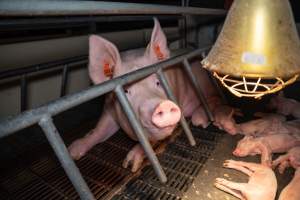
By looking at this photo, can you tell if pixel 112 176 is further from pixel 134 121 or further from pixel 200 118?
pixel 200 118

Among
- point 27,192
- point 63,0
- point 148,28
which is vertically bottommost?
point 27,192

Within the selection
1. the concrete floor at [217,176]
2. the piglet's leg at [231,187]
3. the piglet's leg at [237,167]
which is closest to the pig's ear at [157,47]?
the concrete floor at [217,176]

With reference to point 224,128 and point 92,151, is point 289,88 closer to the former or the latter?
point 224,128

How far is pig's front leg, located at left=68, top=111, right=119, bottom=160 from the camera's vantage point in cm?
223

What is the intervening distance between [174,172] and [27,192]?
99cm

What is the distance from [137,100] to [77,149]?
2.19 ft

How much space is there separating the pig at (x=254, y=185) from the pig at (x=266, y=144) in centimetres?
19

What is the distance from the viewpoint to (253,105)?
2912 millimetres

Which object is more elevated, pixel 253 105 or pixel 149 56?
pixel 149 56

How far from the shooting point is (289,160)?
6.15ft

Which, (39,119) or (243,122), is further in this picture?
(243,122)

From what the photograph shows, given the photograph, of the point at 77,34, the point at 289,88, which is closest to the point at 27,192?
the point at 77,34

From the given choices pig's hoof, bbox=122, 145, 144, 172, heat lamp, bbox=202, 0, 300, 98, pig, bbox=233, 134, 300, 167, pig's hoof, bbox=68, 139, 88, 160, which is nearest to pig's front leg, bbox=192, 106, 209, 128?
pig, bbox=233, 134, 300, 167

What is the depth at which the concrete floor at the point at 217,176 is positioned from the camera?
1663 millimetres
